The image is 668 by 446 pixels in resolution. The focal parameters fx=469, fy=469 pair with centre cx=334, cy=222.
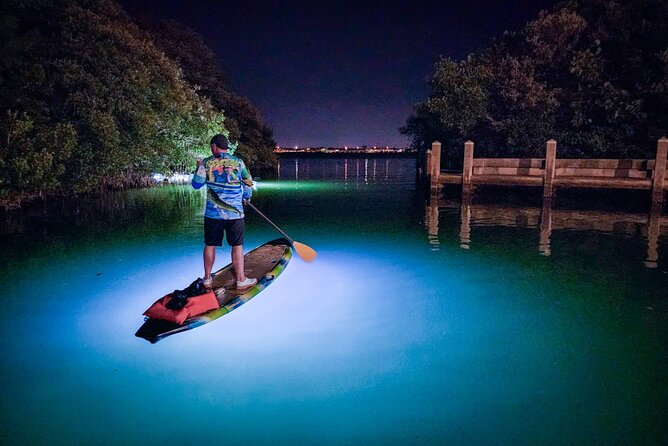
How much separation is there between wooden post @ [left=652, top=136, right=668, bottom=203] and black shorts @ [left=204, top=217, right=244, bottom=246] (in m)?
17.3

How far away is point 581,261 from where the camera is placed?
929cm

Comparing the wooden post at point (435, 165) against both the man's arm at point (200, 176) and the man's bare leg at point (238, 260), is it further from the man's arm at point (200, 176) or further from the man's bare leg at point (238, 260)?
the man's arm at point (200, 176)

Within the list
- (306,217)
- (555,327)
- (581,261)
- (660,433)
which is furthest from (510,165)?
(660,433)

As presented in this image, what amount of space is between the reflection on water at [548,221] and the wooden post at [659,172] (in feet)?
1.62

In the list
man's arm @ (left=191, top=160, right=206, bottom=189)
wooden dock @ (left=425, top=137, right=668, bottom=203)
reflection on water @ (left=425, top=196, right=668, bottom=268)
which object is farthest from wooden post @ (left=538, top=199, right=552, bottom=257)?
man's arm @ (left=191, top=160, right=206, bottom=189)

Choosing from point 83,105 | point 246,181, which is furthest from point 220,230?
point 83,105

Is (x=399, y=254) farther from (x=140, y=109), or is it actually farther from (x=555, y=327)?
(x=140, y=109)

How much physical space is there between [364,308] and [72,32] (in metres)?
20.1

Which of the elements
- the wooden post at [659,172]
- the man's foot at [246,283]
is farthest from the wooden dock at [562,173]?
the man's foot at [246,283]

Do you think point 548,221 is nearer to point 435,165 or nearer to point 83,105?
point 435,165

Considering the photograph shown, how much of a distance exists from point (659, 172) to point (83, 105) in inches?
876

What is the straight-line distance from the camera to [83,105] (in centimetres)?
1877

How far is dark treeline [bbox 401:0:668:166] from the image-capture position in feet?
70.1

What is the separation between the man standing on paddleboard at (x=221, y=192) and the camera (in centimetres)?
584
